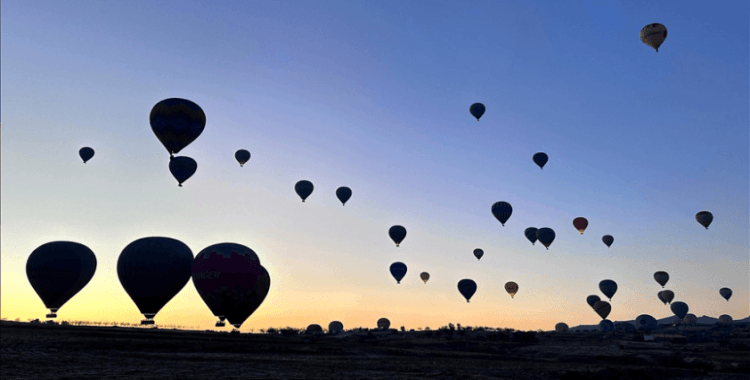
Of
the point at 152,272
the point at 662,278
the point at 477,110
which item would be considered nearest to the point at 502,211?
the point at 477,110

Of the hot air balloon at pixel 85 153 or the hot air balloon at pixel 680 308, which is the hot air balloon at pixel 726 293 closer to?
the hot air balloon at pixel 680 308

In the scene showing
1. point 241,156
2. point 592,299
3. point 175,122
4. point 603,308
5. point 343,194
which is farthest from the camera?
point 592,299

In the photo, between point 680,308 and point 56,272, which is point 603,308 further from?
point 56,272

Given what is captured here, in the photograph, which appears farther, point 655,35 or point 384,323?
point 384,323

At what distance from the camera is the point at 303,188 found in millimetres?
67625

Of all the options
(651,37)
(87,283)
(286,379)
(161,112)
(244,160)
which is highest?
(651,37)

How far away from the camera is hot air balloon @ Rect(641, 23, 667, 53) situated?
54.8 meters

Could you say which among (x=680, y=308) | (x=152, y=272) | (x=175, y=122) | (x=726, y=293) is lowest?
(x=152, y=272)

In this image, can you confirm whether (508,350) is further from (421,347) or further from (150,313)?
(150,313)

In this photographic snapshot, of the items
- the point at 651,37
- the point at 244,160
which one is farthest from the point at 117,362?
the point at 651,37

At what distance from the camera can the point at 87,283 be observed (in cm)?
4844

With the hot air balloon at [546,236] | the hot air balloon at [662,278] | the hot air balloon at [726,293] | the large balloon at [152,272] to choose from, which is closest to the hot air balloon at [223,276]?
the large balloon at [152,272]

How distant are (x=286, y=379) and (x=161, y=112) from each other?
21673 mm

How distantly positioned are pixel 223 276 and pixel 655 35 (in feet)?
153
